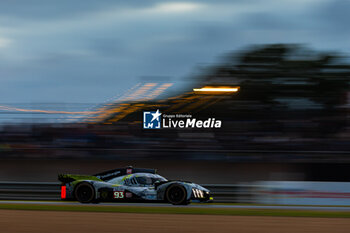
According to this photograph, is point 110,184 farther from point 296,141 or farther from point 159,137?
point 296,141

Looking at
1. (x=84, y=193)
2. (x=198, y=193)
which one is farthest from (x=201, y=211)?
(x=84, y=193)

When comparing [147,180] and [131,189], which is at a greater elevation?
[147,180]

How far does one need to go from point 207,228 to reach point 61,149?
29.3 ft

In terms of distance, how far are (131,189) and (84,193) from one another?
1.15 meters

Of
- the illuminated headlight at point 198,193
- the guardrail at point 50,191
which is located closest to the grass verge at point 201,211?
the illuminated headlight at point 198,193

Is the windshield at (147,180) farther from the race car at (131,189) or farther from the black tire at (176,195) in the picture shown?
the black tire at (176,195)

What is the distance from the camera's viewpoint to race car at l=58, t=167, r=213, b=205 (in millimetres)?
12383

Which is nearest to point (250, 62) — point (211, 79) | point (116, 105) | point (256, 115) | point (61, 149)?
point (211, 79)

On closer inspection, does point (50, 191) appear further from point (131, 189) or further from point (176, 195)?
point (176, 195)

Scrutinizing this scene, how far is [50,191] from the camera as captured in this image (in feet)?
48.1

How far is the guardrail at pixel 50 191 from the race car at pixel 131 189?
159cm

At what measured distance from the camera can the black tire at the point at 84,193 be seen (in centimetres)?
1270

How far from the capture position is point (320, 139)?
1550cm

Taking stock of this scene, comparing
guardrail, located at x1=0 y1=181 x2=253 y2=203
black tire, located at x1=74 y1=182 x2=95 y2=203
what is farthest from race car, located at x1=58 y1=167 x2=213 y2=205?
guardrail, located at x1=0 y1=181 x2=253 y2=203
